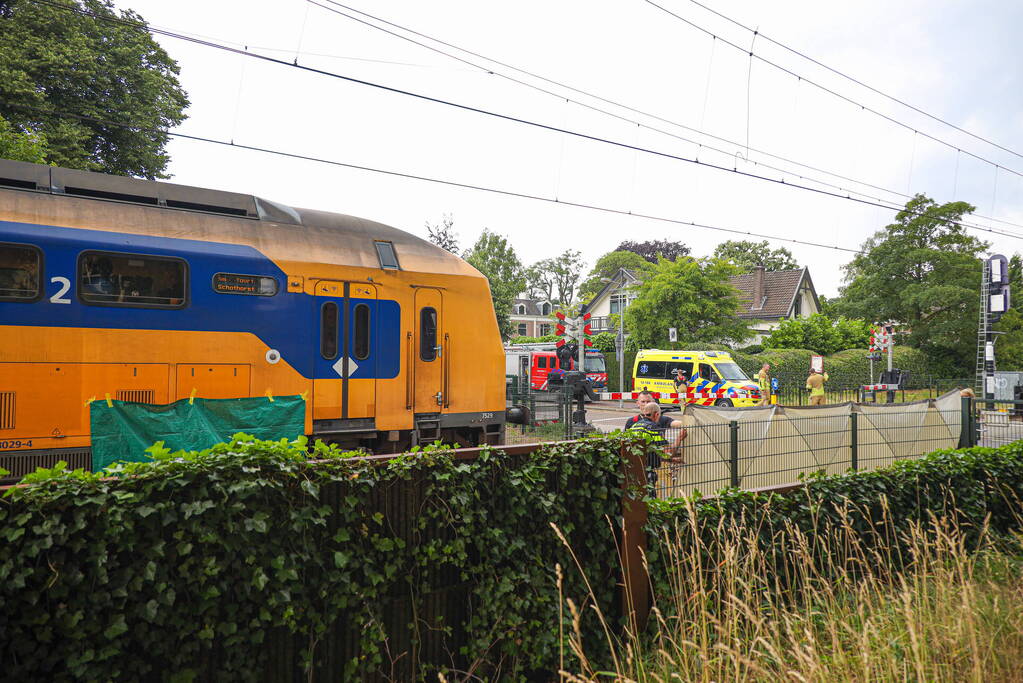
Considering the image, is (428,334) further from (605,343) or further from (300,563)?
(605,343)

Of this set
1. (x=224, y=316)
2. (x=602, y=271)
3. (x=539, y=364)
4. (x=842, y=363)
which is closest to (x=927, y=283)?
(x=842, y=363)

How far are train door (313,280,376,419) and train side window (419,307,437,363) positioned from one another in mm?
866

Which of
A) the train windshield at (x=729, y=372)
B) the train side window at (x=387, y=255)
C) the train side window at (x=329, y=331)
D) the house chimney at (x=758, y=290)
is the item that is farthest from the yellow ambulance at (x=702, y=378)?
the house chimney at (x=758, y=290)

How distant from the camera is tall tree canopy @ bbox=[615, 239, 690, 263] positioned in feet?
244

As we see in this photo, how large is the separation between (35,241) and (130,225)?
1.01 m

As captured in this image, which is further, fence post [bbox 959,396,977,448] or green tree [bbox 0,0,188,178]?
green tree [bbox 0,0,188,178]

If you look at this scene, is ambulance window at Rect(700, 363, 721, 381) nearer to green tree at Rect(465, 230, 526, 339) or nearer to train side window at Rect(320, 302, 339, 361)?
train side window at Rect(320, 302, 339, 361)

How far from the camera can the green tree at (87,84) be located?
2194cm

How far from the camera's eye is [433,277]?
1053 centimetres

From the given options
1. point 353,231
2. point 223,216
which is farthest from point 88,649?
point 353,231

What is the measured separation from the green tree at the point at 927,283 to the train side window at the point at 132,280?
37.2 metres

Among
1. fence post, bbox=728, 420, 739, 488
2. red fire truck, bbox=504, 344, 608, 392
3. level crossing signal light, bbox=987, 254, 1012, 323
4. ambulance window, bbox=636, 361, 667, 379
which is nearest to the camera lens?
fence post, bbox=728, 420, 739, 488

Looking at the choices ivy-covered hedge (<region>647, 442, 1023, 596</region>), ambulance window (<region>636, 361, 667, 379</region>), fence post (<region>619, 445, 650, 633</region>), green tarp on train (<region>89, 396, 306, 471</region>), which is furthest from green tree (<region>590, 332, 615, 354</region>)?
fence post (<region>619, 445, 650, 633</region>)

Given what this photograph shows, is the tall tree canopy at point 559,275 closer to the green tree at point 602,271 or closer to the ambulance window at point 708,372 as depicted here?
the green tree at point 602,271
